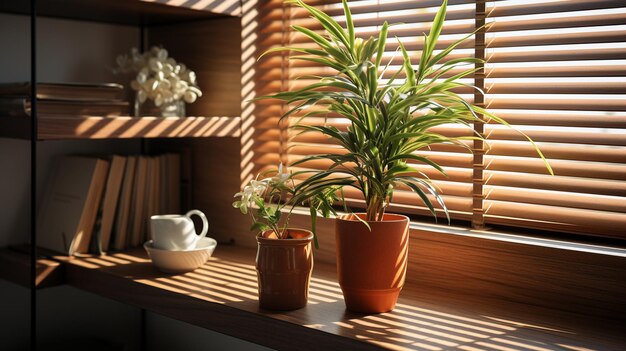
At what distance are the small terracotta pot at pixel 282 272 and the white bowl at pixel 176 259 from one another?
33 centimetres

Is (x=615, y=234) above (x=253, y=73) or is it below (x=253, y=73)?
below

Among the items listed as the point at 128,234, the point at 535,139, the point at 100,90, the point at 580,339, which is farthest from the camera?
the point at 128,234

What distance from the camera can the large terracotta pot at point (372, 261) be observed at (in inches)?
A: 56.2

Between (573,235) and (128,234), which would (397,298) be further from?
(128,234)

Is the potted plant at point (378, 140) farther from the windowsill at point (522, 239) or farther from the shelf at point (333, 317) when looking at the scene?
the windowsill at point (522, 239)

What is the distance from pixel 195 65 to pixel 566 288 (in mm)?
1255

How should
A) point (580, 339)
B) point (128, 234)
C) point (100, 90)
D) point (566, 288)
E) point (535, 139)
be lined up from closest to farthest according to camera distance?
point (580, 339)
point (566, 288)
point (535, 139)
point (100, 90)
point (128, 234)

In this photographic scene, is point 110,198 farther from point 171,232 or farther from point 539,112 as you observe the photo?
point 539,112

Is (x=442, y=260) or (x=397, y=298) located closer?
(x=397, y=298)

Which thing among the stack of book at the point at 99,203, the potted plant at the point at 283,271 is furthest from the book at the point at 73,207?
the potted plant at the point at 283,271

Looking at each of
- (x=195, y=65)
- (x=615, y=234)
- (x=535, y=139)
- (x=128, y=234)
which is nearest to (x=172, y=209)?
(x=128, y=234)

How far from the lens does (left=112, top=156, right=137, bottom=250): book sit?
1970mm

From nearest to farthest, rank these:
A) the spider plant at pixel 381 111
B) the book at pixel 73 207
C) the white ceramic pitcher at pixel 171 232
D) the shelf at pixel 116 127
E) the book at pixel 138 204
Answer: the spider plant at pixel 381 111 → the shelf at pixel 116 127 → the white ceramic pitcher at pixel 171 232 → the book at pixel 73 207 → the book at pixel 138 204

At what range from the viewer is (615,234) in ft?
4.82
